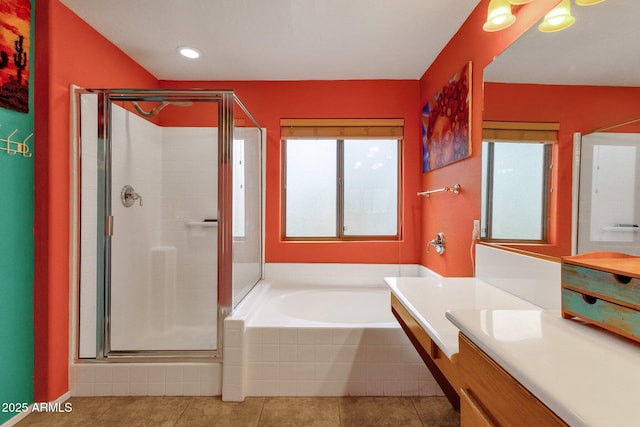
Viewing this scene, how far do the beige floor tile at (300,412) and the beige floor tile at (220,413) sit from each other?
0.06 metres

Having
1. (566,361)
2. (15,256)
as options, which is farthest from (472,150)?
(15,256)

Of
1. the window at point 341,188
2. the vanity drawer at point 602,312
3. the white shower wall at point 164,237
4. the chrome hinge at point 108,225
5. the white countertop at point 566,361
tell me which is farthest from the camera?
the window at point 341,188

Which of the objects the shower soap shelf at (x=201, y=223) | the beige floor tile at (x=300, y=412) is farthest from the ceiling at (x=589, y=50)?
the shower soap shelf at (x=201, y=223)

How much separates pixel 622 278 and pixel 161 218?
2.81 m

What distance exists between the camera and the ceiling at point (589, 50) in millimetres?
869

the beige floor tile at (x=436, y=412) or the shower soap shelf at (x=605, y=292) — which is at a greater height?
the shower soap shelf at (x=605, y=292)

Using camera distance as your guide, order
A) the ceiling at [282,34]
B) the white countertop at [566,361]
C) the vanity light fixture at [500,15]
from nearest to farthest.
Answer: the white countertop at [566,361], the vanity light fixture at [500,15], the ceiling at [282,34]

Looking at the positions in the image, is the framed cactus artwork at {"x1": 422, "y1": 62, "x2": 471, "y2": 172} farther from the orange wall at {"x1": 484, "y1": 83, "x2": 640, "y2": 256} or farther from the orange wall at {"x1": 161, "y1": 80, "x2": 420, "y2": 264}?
the orange wall at {"x1": 484, "y1": 83, "x2": 640, "y2": 256}

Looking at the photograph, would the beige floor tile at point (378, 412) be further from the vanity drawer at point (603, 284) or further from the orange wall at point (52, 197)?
the orange wall at point (52, 197)

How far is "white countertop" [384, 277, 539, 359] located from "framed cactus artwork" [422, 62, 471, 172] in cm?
80

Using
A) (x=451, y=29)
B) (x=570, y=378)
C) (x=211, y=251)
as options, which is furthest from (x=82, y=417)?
(x=451, y=29)

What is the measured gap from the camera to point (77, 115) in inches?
68.2

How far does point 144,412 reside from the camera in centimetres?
158

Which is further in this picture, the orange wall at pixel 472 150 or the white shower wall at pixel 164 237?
the white shower wall at pixel 164 237
